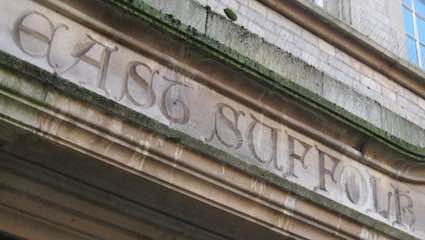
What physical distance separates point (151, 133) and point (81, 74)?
20.1 inches

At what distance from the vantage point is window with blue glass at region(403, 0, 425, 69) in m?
7.50

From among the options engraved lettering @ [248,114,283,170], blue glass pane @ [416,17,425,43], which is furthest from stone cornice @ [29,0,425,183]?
blue glass pane @ [416,17,425,43]

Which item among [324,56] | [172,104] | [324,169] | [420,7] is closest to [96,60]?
[172,104]

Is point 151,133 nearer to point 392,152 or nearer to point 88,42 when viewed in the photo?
point 88,42

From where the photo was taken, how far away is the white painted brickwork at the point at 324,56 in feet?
17.9

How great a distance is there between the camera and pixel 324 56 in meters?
5.88

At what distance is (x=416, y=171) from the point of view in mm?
5242

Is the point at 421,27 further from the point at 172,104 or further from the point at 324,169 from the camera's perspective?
the point at 172,104

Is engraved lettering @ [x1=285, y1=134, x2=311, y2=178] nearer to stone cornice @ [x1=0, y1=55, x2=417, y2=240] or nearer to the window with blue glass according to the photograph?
stone cornice @ [x1=0, y1=55, x2=417, y2=240]

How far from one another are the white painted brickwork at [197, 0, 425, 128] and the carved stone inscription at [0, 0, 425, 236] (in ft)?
3.71

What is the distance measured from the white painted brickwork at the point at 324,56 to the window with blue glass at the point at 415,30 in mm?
1075

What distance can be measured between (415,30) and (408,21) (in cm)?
14

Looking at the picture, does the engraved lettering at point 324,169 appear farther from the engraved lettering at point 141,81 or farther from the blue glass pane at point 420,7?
the blue glass pane at point 420,7

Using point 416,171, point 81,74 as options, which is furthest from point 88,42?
point 416,171
